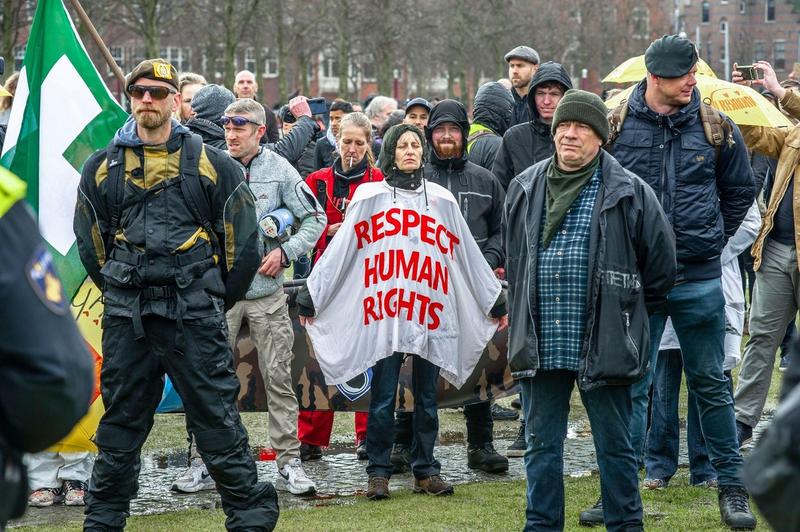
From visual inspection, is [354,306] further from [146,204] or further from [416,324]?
[146,204]

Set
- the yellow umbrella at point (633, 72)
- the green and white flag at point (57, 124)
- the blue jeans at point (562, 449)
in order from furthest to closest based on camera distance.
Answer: the yellow umbrella at point (633, 72) < the green and white flag at point (57, 124) < the blue jeans at point (562, 449)

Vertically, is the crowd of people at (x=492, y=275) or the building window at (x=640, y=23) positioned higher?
the building window at (x=640, y=23)

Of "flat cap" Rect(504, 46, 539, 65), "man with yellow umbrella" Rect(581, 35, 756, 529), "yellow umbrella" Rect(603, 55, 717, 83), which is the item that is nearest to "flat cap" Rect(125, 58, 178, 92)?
"man with yellow umbrella" Rect(581, 35, 756, 529)

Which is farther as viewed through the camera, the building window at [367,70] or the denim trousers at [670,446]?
the building window at [367,70]

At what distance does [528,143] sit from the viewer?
8086 mm

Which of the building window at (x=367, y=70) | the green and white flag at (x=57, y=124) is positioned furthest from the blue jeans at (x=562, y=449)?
the building window at (x=367, y=70)

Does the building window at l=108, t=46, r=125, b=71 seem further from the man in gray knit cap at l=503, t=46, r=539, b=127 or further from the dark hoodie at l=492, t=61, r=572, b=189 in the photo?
the dark hoodie at l=492, t=61, r=572, b=189

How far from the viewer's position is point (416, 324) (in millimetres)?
7145

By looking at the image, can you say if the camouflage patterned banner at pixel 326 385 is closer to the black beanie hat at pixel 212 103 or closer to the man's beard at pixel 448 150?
the man's beard at pixel 448 150

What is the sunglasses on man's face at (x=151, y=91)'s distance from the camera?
18.9 feet

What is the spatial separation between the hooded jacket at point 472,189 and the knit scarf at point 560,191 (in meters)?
1.91

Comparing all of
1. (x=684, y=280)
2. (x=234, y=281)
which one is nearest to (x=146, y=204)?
(x=234, y=281)

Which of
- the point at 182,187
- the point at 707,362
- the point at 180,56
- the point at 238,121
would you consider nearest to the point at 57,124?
the point at 238,121

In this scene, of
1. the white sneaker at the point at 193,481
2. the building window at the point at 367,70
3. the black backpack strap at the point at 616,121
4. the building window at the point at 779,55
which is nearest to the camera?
the black backpack strap at the point at 616,121
